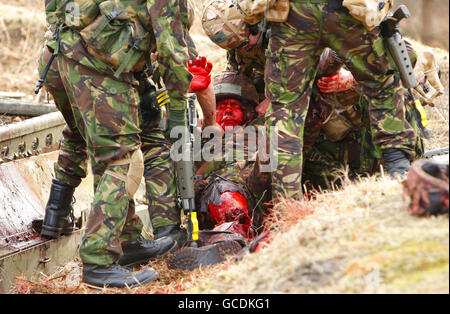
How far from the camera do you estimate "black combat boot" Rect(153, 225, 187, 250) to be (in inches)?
218

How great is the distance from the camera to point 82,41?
4652 mm

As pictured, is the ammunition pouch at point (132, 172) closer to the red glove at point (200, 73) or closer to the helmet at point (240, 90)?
the red glove at point (200, 73)

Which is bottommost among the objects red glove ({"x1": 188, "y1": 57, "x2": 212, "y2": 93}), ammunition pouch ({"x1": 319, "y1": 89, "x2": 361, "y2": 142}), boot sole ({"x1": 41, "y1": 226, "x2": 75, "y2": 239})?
boot sole ({"x1": 41, "y1": 226, "x2": 75, "y2": 239})

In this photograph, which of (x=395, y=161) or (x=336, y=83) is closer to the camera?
(x=395, y=161)

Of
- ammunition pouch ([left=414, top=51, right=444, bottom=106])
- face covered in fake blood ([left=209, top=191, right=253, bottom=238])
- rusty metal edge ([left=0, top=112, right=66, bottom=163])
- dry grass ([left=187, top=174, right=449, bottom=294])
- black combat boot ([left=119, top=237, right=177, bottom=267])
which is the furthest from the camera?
ammunition pouch ([left=414, top=51, right=444, bottom=106])

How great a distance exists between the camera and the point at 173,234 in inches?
218

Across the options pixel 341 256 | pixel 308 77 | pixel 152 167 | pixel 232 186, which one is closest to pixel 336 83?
pixel 308 77

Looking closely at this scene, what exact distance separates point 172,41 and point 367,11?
1313 millimetres

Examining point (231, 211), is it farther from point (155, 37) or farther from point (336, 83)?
point (155, 37)

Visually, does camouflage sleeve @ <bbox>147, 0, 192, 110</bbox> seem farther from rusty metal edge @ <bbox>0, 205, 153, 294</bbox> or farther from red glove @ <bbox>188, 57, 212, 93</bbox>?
rusty metal edge @ <bbox>0, 205, 153, 294</bbox>

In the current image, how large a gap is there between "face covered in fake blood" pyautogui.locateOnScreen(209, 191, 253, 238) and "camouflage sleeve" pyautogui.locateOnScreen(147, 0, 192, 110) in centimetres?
129

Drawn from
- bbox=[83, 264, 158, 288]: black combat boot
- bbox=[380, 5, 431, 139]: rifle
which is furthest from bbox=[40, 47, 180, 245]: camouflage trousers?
bbox=[380, 5, 431, 139]: rifle

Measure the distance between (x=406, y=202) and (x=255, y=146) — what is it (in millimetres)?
2966
